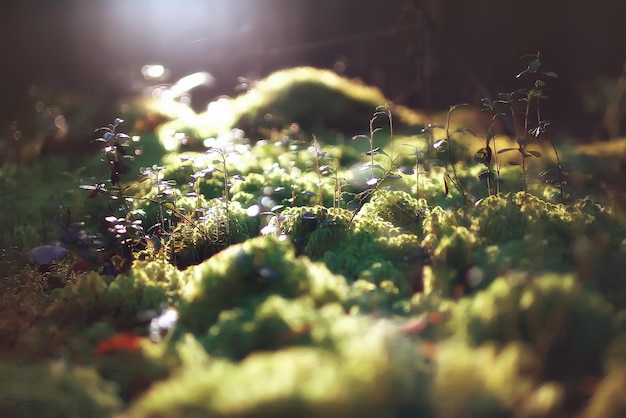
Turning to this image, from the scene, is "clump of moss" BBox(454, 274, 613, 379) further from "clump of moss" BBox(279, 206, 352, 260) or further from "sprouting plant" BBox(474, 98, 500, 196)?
"sprouting plant" BBox(474, 98, 500, 196)

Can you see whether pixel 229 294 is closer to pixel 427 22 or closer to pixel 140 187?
pixel 140 187

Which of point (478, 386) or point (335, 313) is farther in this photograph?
point (335, 313)

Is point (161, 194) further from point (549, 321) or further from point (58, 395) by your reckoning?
Result: point (549, 321)

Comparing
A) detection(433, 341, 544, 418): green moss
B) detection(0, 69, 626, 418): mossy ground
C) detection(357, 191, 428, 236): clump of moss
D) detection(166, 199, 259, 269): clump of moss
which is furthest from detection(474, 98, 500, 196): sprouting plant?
detection(433, 341, 544, 418): green moss

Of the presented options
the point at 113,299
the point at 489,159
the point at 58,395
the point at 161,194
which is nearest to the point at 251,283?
the point at 113,299

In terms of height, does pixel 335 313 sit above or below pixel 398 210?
below

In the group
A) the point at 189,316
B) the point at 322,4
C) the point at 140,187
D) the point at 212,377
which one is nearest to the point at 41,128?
the point at 140,187

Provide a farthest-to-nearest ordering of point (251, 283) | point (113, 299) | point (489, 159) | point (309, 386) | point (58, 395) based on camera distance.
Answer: point (489, 159)
point (113, 299)
point (251, 283)
point (58, 395)
point (309, 386)
